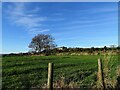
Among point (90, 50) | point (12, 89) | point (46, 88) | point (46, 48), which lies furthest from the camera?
point (46, 48)

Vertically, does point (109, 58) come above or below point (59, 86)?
above

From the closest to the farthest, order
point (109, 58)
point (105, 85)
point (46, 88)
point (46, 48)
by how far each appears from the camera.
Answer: point (46, 88) → point (105, 85) → point (109, 58) → point (46, 48)

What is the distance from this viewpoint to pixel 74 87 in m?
10.6

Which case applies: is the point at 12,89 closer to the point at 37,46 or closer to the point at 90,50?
the point at 90,50

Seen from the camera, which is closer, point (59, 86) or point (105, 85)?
point (59, 86)

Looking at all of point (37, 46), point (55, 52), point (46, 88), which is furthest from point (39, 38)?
point (46, 88)

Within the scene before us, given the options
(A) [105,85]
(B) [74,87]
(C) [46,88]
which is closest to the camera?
(C) [46,88]

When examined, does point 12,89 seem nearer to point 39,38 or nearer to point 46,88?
point 46,88

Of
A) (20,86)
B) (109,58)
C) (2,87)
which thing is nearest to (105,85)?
(109,58)

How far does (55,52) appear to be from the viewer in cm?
6072

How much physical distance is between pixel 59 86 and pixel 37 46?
58387 mm

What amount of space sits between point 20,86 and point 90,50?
45236 millimetres

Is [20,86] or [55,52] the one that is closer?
[20,86]

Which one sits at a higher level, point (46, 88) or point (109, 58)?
point (109, 58)
